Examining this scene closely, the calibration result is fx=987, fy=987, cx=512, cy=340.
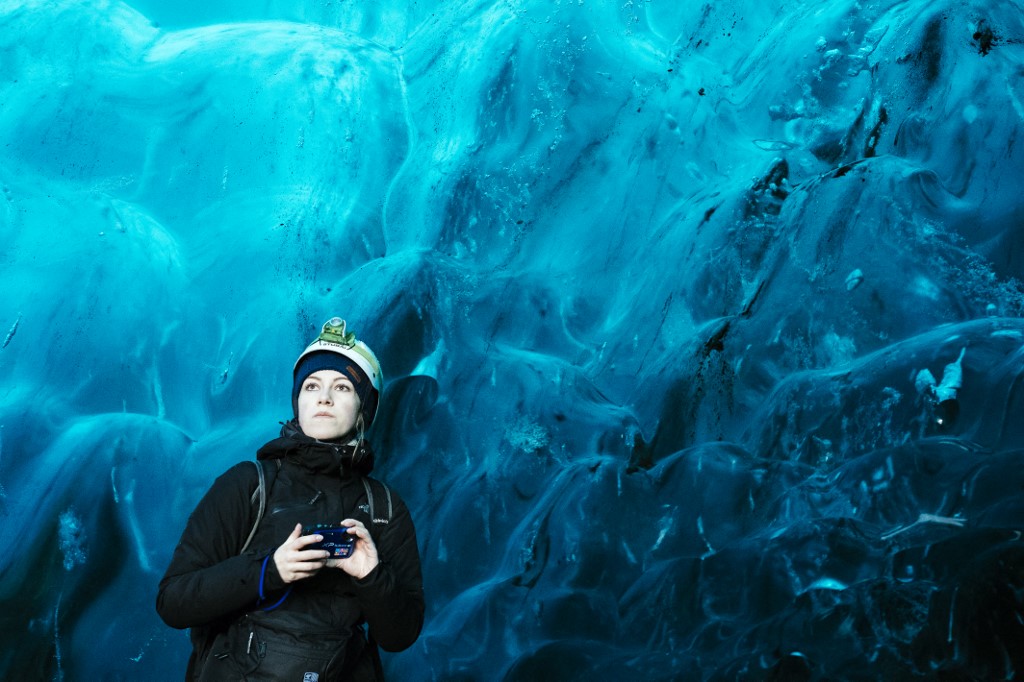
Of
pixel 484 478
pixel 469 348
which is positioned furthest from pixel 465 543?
pixel 469 348

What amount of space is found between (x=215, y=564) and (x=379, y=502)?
12.7 inches

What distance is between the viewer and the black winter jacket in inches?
64.5

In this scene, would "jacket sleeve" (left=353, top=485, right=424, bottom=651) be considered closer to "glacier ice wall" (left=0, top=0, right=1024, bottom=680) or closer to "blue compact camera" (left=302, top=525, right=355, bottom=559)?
"blue compact camera" (left=302, top=525, right=355, bottom=559)

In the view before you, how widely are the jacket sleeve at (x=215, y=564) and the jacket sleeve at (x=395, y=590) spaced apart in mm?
169

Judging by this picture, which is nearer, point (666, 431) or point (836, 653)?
point (836, 653)

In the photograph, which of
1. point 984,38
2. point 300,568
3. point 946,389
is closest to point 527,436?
point 946,389

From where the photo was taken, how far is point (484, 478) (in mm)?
2982

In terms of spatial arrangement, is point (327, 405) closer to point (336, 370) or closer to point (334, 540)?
point (336, 370)

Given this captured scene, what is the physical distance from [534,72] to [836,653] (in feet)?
6.39

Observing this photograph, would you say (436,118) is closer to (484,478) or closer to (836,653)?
(484,478)

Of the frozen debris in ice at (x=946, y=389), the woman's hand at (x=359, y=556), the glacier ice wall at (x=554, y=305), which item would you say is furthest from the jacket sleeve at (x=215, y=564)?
the frozen debris in ice at (x=946, y=389)

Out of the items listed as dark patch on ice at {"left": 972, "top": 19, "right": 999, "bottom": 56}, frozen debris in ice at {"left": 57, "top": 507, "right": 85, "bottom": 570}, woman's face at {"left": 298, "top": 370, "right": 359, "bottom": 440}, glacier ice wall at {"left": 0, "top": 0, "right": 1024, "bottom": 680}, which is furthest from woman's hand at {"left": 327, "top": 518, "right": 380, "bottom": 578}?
dark patch on ice at {"left": 972, "top": 19, "right": 999, "bottom": 56}

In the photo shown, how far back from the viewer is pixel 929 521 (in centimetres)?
276

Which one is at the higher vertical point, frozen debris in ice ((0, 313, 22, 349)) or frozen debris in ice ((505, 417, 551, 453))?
frozen debris in ice ((0, 313, 22, 349))
